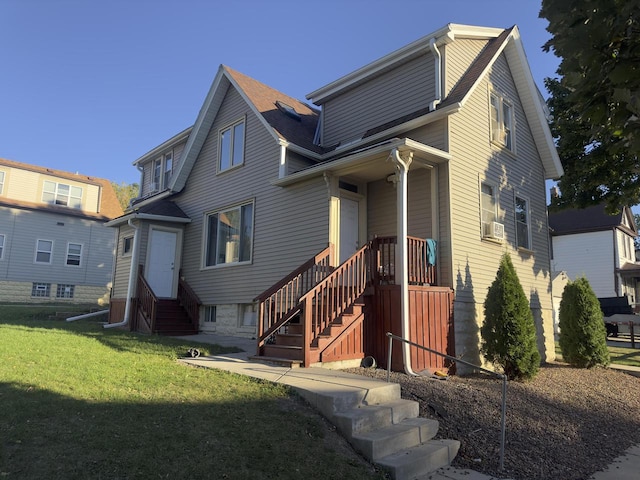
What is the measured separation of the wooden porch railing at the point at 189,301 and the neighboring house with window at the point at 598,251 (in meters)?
22.7

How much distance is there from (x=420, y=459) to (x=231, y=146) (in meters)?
10.8

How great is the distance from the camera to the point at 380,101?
1151 centimetres

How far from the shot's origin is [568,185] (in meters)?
14.6

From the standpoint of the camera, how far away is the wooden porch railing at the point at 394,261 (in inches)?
328

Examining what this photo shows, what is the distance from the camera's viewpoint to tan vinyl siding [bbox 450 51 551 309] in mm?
9469

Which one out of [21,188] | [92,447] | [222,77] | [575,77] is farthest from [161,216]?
[21,188]

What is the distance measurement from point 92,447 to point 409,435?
10.2 feet

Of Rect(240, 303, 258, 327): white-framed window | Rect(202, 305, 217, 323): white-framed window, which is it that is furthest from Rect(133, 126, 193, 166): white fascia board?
Rect(240, 303, 258, 327): white-framed window

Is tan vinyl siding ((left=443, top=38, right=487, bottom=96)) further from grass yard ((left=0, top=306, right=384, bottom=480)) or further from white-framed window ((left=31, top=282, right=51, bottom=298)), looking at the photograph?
white-framed window ((left=31, top=282, right=51, bottom=298))

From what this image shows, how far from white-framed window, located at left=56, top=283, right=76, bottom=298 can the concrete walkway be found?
68.7ft

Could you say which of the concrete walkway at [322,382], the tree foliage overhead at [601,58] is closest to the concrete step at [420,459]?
the concrete walkway at [322,382]

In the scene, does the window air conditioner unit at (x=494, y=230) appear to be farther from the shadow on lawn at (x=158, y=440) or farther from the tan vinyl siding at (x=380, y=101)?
the shadow on lawn at (x=158, y=440)

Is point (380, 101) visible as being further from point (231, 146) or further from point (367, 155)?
point (231, 146)

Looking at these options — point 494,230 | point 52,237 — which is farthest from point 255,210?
point 52,237
